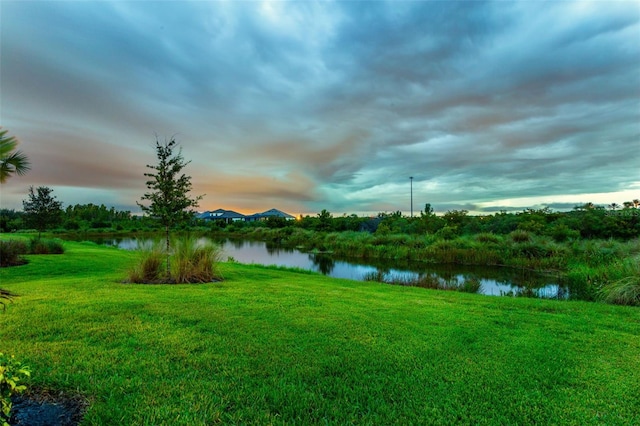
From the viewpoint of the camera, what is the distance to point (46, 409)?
2.64 meters

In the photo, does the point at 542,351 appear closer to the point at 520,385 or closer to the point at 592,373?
the point at 592,373

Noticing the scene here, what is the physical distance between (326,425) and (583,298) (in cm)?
1055

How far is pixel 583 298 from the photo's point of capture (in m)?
9.66

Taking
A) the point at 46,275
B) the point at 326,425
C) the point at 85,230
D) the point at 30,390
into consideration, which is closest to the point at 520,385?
the point at 326,425

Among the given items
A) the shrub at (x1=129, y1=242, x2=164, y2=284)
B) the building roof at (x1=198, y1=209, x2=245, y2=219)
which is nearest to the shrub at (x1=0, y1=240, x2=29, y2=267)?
the shrub at (x1=129, y1=242, x2=164, y2=284)

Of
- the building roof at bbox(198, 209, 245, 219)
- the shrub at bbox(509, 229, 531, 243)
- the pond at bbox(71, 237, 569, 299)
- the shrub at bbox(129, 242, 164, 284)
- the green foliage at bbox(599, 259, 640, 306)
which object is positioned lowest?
the pond at bbox(71, 237, 569, 299)

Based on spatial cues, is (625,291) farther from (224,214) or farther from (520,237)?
(224,214)

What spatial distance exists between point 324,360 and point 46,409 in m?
2.40

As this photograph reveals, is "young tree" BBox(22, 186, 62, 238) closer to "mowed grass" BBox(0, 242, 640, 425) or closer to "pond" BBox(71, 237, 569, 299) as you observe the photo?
"pond" BBox(71, 237, 569, 299)

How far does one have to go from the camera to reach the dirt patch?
2488 millimetres

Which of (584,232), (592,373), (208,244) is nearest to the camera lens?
(592,373)

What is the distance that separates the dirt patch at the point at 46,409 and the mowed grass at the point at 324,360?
0.09 m

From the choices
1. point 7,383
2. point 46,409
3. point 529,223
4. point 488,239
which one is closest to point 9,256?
point 46,409

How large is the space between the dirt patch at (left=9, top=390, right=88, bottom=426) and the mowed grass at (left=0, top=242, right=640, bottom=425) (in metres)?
0.09
